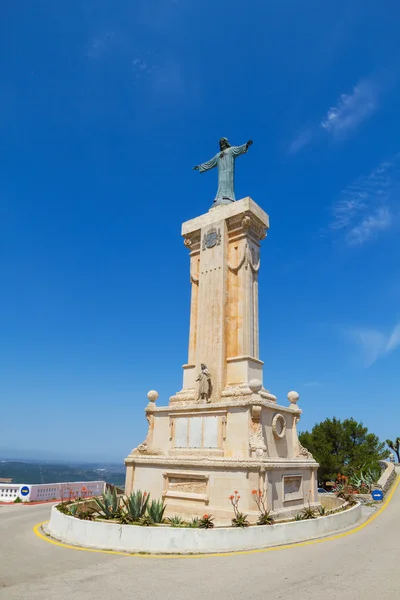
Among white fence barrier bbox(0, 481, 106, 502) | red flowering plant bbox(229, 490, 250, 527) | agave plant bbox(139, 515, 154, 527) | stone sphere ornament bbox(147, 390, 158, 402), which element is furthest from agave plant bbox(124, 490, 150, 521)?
white fence barrier bbox(0, 481, 106, 502)

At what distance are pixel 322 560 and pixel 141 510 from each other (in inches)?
180

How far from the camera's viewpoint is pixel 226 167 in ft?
62.8

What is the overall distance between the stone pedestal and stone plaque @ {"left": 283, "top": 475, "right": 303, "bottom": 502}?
0.03 metres

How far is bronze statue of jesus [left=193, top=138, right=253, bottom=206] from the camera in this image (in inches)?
734

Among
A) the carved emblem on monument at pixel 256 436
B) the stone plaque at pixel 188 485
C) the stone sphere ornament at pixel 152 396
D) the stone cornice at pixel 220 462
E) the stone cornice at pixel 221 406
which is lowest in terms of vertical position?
the stone plaque at pixel 188 485

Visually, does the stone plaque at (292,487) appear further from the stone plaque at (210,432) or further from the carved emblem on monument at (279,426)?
the stone plaque at (210,432)

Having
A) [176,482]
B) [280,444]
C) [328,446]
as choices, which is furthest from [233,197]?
[328,446]

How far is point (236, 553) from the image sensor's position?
938cm

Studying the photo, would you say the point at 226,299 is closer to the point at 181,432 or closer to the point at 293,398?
the point at 293,398

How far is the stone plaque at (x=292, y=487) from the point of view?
13180 mm

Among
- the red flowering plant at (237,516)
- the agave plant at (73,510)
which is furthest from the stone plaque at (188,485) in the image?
the agave plant at (73,510)

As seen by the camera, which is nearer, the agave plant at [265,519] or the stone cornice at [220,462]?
the agave plant at [265,519]

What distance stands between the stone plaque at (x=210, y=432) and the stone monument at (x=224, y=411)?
0.10 feet

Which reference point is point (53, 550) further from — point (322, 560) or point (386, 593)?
point (386, 593)
